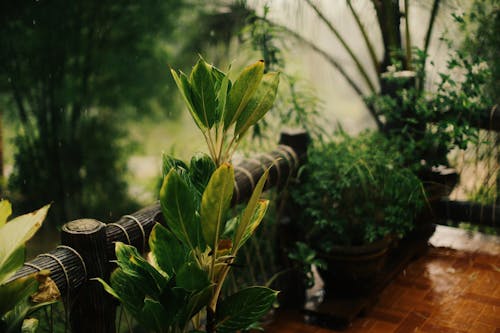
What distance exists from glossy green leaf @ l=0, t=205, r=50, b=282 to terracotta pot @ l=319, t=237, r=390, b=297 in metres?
1.77

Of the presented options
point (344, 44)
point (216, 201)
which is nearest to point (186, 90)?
point (216, 201)

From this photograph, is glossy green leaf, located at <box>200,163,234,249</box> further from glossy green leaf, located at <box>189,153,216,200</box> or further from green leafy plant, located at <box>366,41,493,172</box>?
green leafy plant, located at <box>366,41,493,172</box>

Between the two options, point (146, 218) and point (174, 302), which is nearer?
point (174, 302)

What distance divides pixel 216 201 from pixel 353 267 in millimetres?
1387

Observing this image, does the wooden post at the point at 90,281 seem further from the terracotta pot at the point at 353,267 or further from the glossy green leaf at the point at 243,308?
the terracotta pot at the point at 353,267

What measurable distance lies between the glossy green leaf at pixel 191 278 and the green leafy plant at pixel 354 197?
116 cm

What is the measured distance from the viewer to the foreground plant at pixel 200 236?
192cm

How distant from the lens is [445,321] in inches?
118

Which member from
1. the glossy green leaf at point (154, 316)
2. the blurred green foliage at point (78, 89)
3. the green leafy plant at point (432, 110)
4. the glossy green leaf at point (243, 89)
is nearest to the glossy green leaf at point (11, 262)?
the glossy green leaf at point (154, 316)

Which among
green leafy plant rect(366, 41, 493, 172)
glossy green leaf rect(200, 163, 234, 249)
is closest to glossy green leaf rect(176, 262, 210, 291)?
glossy green leaf rect(200, 163, 234, 249)

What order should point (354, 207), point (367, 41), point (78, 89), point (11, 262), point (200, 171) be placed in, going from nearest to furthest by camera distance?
1. point (11, 262)
2. point (200, 171)
3. point (354, 207)
4. point (367, 41)
5. point (78, 89)

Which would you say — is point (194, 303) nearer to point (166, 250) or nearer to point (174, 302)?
point (174, 302)

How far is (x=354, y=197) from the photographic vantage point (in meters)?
3.11

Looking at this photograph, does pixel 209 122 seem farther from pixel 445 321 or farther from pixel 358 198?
pixel 445 321
